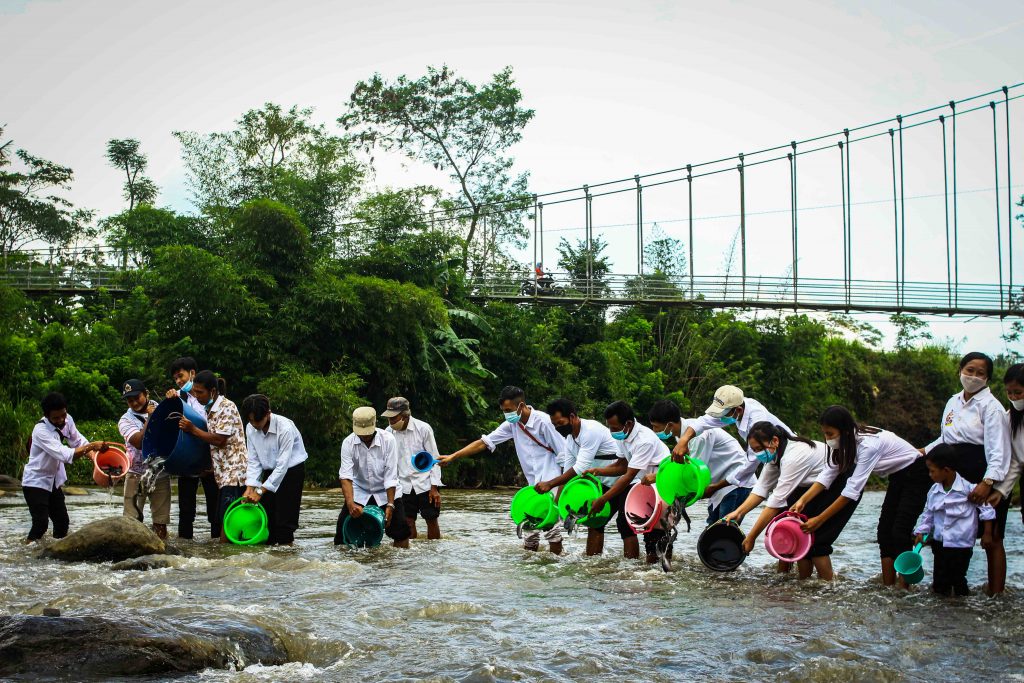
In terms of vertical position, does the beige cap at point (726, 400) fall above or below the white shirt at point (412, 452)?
above

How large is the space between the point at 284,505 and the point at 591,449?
10.0 feet

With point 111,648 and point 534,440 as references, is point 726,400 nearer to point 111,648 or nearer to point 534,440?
point 534,440

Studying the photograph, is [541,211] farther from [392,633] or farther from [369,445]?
[392,633]

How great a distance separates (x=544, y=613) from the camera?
7.84m

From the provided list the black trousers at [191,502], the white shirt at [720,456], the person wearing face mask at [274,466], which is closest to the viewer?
the white shirt at [720,456]

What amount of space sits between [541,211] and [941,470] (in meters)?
30.5

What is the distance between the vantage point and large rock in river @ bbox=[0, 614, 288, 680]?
546 centimetres

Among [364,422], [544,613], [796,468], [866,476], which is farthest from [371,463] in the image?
[866,476]

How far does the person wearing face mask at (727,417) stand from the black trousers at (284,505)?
373 centimetres

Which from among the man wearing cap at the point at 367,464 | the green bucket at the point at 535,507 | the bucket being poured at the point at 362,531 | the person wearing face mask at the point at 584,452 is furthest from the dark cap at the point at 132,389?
the person wearing face mask at the point at 584,452

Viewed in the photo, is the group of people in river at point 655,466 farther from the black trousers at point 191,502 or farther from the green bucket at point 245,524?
the green bucket at point 245,524

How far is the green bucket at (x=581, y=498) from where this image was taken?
411 inches

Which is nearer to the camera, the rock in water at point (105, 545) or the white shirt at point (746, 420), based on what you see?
the white shirt at point (746, 420)

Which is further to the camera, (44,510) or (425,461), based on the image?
(425,461)
